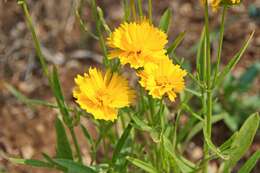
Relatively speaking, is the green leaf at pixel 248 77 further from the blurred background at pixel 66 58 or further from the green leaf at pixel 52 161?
the green leaf at pixel 52 161

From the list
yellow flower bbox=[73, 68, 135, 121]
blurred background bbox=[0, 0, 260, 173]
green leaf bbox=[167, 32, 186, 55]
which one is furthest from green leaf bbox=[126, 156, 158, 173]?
blurred background bbox=[0, 0, 260, 173]

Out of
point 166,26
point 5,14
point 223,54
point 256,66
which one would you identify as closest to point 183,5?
point 223,54

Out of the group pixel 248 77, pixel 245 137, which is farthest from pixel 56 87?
pixel 248 77

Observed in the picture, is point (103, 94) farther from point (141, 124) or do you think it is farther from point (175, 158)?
point (175, 158)

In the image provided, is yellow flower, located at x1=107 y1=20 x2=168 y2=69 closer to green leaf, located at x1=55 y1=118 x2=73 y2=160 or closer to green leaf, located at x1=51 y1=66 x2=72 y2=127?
green leaf, located at x1=51 y1=66 x2=72 y2=127

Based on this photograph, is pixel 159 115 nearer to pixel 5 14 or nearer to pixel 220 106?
pixel 220 106

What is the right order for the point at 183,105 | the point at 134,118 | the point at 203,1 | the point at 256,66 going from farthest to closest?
the point at 256,66
the point at 183,105
the point at 134,118
the point at 203,1

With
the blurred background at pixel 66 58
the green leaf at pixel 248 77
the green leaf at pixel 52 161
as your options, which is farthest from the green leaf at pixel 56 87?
the green leaf at pixel 248 77

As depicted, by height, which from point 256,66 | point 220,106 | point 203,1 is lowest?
point 220,106
